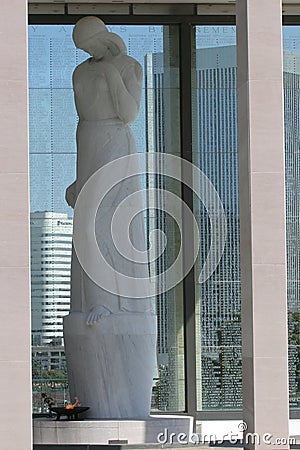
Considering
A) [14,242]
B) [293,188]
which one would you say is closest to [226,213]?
[293,188]

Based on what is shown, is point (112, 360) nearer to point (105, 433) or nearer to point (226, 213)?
point (105, 433)

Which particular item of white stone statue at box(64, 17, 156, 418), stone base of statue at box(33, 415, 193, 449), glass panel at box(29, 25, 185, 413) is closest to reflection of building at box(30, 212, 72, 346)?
glass panel at box(29, 25, 185, 413)

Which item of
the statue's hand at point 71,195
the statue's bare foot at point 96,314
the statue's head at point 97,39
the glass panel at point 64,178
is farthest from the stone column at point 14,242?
the glass panel at point 64,178

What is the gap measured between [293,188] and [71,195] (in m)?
2.48

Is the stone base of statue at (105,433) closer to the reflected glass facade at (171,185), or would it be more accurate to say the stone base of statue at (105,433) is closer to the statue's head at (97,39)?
the reflected glass facade at (171,185)

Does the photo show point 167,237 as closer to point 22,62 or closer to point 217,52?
point 217,52

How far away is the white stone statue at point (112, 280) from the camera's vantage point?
11.3m

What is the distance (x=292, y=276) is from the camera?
13078mm

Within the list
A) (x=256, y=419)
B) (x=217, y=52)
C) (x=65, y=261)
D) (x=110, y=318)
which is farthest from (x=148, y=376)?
(x=217, y=52)

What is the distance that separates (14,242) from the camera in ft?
28.6

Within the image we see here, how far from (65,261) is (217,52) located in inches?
107

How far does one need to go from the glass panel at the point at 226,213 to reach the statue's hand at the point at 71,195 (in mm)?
1450

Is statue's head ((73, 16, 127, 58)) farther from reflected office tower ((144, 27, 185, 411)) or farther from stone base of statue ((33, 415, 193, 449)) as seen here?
stone base of statue ((33, 415, 193, 449))

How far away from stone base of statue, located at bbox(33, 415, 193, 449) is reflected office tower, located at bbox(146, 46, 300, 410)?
1.83 meters
